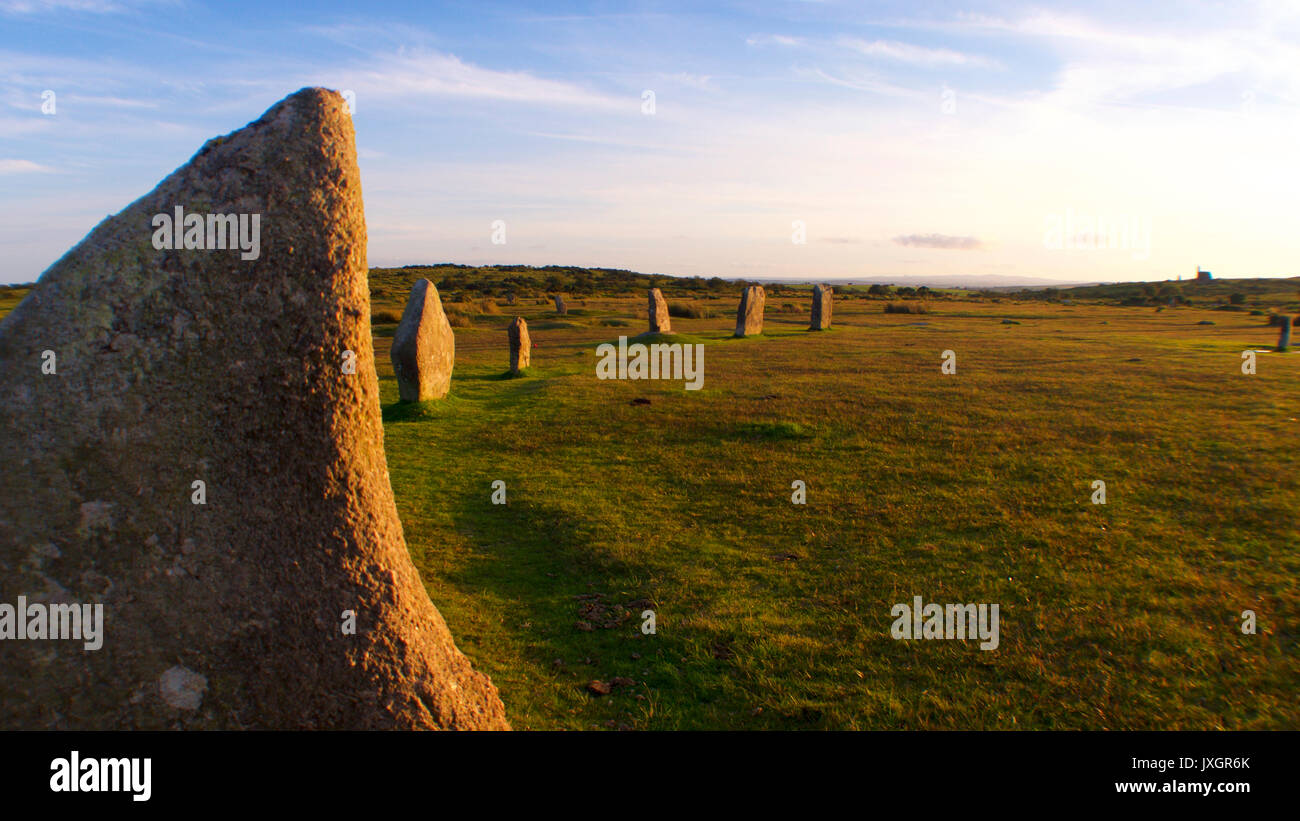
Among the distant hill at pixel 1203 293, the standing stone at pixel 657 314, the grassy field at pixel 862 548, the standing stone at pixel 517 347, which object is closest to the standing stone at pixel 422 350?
the grassy field at pixel 862 548

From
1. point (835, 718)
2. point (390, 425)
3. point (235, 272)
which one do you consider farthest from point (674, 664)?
point (390, 425)

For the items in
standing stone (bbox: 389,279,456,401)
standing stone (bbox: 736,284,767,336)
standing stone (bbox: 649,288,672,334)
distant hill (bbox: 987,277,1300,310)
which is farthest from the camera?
distant hill (bbox: 987,277,1300,310)

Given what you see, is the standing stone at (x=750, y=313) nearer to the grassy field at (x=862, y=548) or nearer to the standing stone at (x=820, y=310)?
the standing stone at (x=820, y=310)

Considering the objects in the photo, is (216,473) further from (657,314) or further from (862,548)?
(657,314)

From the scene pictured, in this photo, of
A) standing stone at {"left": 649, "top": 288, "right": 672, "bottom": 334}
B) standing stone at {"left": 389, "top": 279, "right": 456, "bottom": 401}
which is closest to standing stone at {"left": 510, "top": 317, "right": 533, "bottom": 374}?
standing stone at {"left": 389, "top": 279, "right": 456, "bottom": 401}

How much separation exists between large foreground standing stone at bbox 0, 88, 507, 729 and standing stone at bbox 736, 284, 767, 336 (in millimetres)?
28698

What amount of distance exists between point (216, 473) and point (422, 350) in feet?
40.3

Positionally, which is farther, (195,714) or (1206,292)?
(1206,292)

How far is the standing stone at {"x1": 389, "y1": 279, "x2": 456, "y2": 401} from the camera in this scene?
1547 cm

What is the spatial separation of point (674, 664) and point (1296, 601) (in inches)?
215

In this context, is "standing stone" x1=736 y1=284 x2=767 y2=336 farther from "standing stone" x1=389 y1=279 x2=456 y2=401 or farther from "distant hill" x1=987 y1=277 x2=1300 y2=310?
"distant hill" x1=987 y1=277 x2=1300 y2=310

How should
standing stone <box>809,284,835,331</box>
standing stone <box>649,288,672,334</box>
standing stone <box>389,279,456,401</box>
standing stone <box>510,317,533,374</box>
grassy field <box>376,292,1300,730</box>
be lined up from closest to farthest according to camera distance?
1. grassy field <box>376,292,1300,730</box>
2. standing stone <box>389,279,456,401</box>
3. standing stone <box>510,317,533,374</box>
4. standing stone <box>649,288,672,334</box>
5. standing stone <box>809,284,835,331</box>
